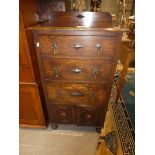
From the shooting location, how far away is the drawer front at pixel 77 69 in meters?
1.15

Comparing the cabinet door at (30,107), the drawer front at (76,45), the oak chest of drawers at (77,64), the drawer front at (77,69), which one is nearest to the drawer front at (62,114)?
the oak chest of drawers at (77,64)

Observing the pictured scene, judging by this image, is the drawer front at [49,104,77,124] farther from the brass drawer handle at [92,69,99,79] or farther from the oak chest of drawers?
the brass drawer handle at [92,69,99,79]

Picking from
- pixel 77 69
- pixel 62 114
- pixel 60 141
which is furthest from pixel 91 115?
pixel 77 69

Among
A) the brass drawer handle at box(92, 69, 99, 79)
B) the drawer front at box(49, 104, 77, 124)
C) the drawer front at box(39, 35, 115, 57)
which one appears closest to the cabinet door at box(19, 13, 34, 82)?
the drawer front at box(39, 35, 115, 57)

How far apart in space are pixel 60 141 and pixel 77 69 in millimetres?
677

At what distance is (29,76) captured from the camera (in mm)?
1264

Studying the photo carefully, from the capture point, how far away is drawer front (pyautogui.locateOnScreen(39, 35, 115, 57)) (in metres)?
1.06

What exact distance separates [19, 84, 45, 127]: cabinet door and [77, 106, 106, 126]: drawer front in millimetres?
342

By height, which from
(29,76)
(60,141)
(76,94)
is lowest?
(60,141)

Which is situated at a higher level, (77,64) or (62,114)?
(77,64)

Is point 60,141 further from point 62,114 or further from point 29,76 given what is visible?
point 29,76

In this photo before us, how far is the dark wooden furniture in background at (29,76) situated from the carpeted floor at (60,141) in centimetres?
9

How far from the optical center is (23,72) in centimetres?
125
